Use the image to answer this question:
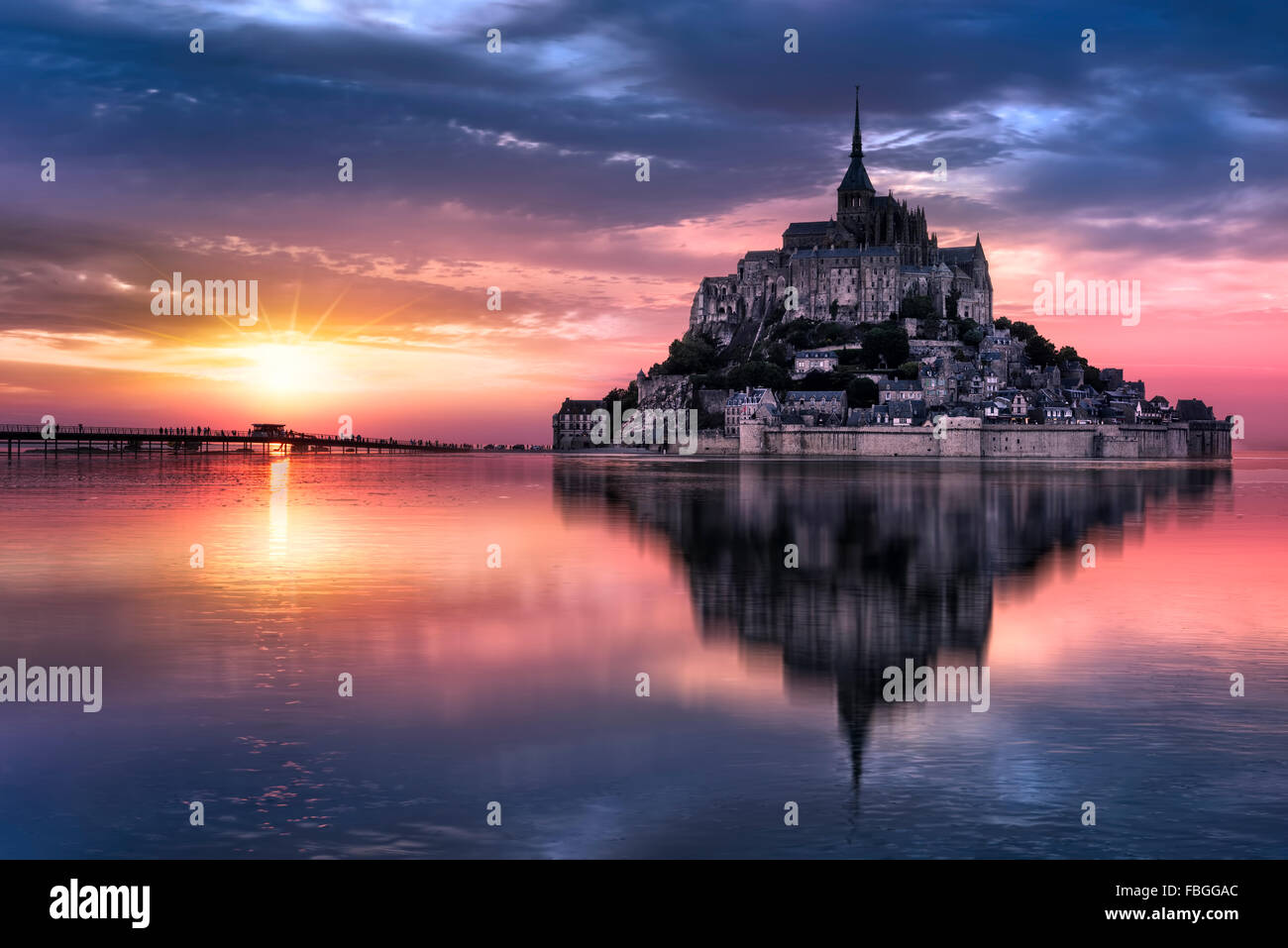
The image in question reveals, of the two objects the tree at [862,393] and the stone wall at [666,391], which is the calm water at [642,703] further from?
the stone wall at [666,391]

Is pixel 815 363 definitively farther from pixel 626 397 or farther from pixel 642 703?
pixel 642 703

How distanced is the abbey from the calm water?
118617 millimetres

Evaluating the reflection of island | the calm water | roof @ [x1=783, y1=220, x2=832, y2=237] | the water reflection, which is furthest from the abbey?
the calm water

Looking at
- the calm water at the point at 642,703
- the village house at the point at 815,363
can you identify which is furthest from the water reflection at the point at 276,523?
the village house at the point at 815,363

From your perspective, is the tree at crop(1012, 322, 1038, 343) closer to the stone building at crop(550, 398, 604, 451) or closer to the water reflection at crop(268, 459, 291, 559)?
the stone building at crop(550, 398, 604, 451)

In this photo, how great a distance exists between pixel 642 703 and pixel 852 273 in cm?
13913

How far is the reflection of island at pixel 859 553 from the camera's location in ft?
52.6

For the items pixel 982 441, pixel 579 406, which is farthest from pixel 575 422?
pixel 982 441

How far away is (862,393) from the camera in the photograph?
13188cm

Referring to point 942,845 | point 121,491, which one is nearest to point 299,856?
point 942,845

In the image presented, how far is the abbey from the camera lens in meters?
146

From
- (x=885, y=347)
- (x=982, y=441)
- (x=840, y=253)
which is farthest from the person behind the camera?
(x=840, y=253)

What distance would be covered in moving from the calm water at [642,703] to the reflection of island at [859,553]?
140mm

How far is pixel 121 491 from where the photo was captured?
59.5 meters
